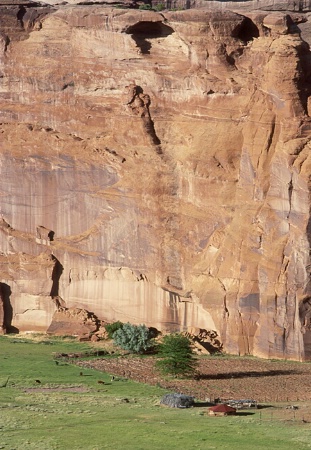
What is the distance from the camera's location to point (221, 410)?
6000 centimetres

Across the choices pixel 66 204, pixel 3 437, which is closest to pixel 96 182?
pixel 66 204

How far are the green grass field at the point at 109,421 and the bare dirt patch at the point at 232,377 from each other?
4.42ft

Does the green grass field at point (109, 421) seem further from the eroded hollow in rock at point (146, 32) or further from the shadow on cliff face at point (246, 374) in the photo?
the eroded hollow in rock at point (146, 32)

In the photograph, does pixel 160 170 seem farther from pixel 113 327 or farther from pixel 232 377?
pixel 232 377

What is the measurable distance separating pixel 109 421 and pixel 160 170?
1671 centimetres

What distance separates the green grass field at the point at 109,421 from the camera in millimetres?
55938

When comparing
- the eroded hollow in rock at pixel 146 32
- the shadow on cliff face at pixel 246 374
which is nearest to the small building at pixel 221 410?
the shadow on cliff face at pixel 246 374

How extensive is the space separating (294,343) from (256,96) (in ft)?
35.1

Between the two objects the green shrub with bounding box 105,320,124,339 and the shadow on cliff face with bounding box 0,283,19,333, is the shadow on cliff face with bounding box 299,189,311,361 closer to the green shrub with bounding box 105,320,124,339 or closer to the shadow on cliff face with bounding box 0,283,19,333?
the green shrub with bounding box 105,320,124,339

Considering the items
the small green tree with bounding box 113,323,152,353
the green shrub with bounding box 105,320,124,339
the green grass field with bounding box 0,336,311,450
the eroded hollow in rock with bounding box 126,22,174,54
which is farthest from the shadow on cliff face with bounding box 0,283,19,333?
the eroded hollow in rock with bounding box 126,22,174,54

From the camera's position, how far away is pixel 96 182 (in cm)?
7450

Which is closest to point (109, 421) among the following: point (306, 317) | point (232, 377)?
point (232, 377)

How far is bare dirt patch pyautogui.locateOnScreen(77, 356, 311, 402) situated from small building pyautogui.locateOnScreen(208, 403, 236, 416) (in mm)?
3027

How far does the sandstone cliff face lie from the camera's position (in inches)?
2744
